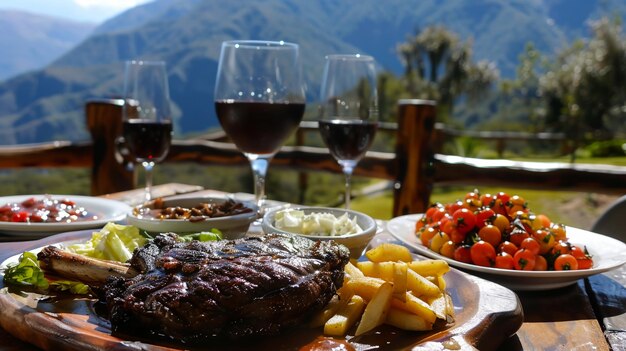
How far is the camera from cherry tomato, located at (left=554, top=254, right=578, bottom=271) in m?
1.61

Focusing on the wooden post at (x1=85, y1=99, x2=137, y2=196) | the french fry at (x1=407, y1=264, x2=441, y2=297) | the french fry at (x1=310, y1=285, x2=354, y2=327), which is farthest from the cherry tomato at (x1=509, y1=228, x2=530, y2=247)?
the wooden post at (x1=85, y1=99, x2=137, y2=196)

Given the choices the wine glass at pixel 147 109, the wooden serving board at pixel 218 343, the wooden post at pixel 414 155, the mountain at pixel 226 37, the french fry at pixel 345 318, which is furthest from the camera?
the mountain at pixel 226 37

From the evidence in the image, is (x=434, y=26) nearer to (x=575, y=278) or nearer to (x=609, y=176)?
(x=609, y=176)

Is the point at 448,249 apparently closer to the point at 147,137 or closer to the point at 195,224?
the point at 195,224

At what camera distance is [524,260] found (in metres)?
1.63

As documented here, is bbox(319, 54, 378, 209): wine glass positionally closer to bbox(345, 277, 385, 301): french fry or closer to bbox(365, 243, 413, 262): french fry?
bbox(365, 243, 413, 262): french fry

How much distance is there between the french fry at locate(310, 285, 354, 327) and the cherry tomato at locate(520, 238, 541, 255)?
0.69 meters

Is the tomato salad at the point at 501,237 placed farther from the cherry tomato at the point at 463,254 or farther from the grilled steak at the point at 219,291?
the grilled steak at the point at 219,291

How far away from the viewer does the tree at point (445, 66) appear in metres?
36.2

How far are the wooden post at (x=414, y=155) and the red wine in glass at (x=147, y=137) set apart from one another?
2.82m

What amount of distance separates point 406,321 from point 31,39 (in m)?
116

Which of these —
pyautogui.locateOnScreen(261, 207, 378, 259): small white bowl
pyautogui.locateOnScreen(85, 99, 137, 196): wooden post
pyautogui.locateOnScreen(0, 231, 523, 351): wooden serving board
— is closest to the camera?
pyautogui.locateOnScreen(0, 231, 523, 351): wooden serving board

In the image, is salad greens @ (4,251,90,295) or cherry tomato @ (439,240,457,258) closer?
salad greens @ (4,251,90,295)

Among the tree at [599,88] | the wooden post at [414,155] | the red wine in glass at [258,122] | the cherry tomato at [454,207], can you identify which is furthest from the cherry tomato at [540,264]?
the tree at [599,88]
